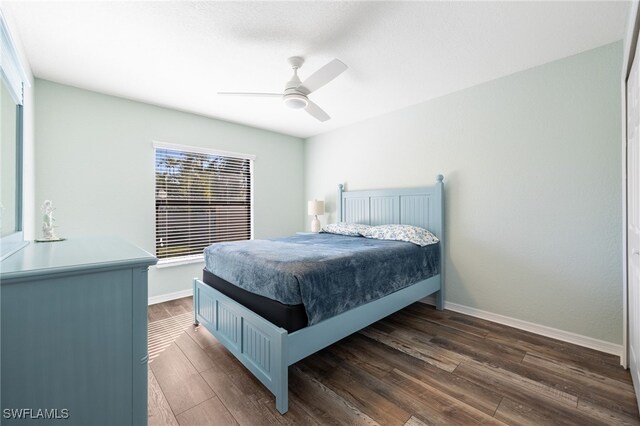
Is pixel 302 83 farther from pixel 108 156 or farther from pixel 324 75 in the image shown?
pixel 108 156

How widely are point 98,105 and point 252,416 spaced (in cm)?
347

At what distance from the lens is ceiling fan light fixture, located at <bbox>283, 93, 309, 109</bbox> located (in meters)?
2.28

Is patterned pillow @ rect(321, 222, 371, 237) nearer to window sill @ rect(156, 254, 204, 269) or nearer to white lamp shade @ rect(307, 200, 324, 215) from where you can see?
white lamp shade @ rect(307, 200, 324, 215)

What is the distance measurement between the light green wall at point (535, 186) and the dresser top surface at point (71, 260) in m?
3.05

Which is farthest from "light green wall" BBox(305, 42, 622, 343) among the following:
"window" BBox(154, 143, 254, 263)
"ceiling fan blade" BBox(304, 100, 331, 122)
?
"window" BBox(154, 143, 254, 263)

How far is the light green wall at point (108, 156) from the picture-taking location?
2730mm

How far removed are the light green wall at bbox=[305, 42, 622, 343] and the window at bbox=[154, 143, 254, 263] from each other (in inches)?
100

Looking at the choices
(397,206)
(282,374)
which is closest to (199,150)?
(397,206)

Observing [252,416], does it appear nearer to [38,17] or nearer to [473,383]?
[473,383]

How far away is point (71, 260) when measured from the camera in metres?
0.99

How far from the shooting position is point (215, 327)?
2297mm

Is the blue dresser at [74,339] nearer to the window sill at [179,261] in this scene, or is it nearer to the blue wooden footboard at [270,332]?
the blue wooden footboard at [270,332]

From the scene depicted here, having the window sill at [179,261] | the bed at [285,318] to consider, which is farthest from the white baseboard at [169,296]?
the bed at [285,318]

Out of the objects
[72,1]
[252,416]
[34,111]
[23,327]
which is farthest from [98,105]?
[252,416]
